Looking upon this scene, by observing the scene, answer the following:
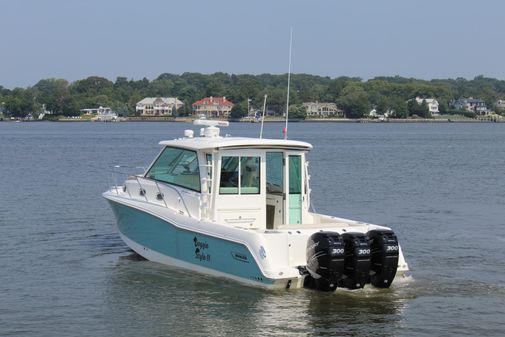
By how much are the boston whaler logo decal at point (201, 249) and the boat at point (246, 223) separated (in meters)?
0.02

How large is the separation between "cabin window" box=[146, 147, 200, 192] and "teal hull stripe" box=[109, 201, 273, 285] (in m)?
0.82

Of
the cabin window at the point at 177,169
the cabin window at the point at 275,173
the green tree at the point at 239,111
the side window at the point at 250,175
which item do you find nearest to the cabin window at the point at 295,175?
the cabin window at the point at 275,173

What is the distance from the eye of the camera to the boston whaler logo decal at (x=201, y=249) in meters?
16.9

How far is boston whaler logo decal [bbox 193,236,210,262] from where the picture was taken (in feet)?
55.3

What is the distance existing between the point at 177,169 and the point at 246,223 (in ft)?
6.62

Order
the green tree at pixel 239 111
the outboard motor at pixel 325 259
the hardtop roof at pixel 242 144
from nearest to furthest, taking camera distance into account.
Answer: the outboard motor at pixel 325 259 < the hardtop roof at pixel 242 144 < the green tree at pixel 239 111

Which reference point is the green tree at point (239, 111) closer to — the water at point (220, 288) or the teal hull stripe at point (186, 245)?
the water at point (220, 288)

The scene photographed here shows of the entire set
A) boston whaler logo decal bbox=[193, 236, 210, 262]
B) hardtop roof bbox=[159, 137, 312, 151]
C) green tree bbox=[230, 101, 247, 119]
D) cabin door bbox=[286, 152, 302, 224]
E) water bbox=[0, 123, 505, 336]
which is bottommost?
green tree bbox=[230, 101, 247, 119]

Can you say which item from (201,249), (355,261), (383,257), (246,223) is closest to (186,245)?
(201,249)

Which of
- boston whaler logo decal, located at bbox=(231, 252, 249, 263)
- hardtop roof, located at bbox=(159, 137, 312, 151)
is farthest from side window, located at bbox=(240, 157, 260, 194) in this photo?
boston whaler logo decal, located at bbox=(231, 252, 249, 263)

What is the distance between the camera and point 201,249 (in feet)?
55.8

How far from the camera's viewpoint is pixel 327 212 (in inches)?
1133

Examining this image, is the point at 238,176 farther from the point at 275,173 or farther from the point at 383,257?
the point at 383,257

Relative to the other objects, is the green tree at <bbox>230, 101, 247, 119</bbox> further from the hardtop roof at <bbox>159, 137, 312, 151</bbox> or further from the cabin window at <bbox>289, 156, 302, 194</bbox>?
the cabin window at <bbox>289, 156, 302, 194</bbox>
